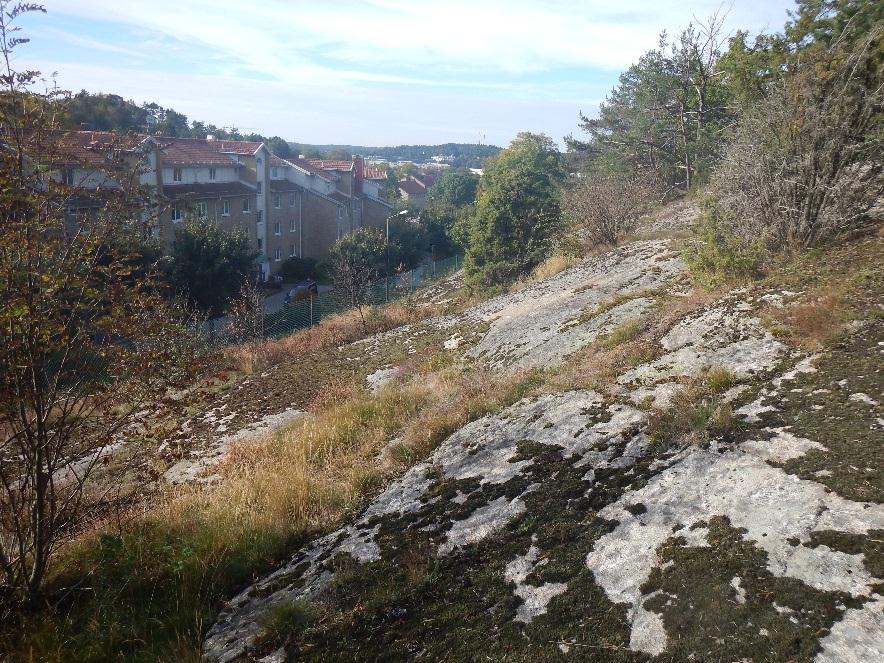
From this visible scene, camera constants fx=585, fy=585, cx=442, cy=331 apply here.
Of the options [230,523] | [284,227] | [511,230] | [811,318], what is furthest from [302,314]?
[811,318]

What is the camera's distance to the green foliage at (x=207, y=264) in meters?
27.9

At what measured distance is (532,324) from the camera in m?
12.2

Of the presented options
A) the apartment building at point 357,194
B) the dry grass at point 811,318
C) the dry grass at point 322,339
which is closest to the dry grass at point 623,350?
the dry grass at point 811,318

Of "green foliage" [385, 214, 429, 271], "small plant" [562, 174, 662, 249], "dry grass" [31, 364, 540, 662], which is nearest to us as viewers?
"dry grass" [31, 364, 540, 662]

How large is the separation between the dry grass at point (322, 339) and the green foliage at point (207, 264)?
34.1 feet

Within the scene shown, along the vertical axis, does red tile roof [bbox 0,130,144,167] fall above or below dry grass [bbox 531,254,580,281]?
above

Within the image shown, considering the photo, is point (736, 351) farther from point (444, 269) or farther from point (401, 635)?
point (444, 269)

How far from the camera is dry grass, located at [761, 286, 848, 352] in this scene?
19.5 ft

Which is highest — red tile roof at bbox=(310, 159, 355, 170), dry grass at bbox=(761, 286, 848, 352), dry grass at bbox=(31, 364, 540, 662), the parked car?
red tile roof at bbox=(310, 159, 355, 170)

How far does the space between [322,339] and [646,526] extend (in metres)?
15.3

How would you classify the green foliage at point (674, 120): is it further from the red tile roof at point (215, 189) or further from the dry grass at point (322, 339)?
the red tile roof at point (215, 189)

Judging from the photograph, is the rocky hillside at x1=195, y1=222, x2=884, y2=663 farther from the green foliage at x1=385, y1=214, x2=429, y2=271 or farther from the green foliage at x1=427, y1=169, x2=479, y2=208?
the green foliage at x1=427, y1=169, x2=479, y2=208

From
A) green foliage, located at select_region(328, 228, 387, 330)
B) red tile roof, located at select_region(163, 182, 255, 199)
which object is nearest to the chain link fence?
green foliage, located at select_region(328, 228, 387, 330)

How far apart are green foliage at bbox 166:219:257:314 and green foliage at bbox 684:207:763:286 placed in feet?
74.3
